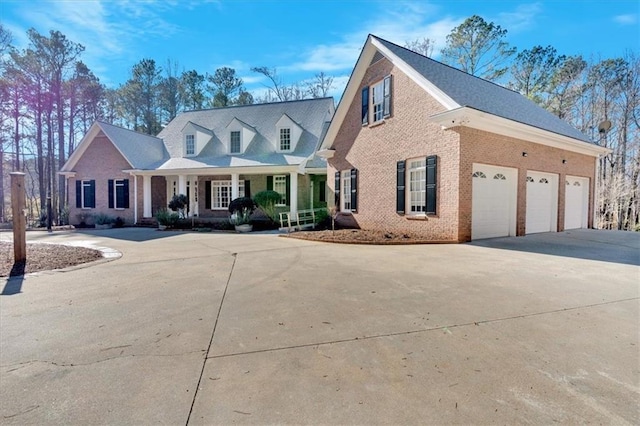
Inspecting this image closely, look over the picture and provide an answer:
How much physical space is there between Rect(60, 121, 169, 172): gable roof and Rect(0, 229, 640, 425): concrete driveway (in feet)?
48.9

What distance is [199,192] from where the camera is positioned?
1875 centimetres

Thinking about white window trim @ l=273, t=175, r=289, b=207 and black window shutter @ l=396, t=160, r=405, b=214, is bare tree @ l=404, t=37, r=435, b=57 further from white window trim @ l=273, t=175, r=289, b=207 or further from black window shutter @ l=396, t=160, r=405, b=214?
black window shutter @ l=396, t=160, r=405, b=214

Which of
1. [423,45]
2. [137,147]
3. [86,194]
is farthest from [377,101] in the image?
[86,194]

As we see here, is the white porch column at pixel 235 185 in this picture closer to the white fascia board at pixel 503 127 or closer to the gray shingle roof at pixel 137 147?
the gray shingle roof at pixel 137 147

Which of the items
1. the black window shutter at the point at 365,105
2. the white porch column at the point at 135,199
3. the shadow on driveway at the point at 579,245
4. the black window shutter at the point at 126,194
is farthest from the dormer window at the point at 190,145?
the shadow on driveway at the point at 579,245

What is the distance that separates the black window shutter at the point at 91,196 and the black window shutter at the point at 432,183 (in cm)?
2091

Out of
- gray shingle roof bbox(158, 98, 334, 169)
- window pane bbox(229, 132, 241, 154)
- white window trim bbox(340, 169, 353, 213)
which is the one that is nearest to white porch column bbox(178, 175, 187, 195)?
gray shingle roof bbox(158, 98, 334, 169)

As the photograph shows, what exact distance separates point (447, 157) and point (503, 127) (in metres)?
2.35

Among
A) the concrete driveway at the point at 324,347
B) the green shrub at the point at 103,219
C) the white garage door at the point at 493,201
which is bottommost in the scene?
the concrete driveway at the point at 324,347

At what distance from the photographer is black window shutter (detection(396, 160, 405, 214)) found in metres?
11.0

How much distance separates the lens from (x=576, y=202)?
1352 centimetres

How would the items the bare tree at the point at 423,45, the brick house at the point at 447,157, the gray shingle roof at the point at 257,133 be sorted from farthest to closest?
the bare tree at the point at 423,45, the gray shingle roof at the point at 257,133, the brick house at the point at 447,157

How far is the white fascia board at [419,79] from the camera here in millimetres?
9070

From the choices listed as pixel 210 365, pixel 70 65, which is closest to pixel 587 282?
pixel 210 365
